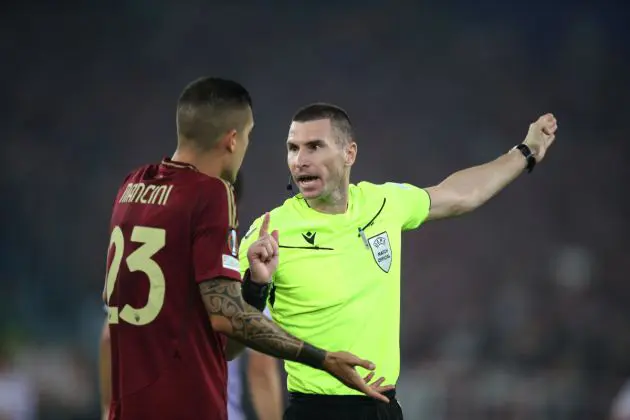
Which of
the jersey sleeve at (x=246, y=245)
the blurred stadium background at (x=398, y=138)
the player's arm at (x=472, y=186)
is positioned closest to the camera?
the jersey sleeve at (x=246, y=245)

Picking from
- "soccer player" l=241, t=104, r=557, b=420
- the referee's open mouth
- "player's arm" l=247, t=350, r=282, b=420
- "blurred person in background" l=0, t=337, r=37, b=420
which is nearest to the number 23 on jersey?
"soccer player" l=241, t=104, r=557, b=420

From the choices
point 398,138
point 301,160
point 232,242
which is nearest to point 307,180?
point 301,160

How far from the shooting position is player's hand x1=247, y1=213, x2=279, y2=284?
12.7 ft

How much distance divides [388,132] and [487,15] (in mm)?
3149

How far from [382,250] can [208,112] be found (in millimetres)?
1432

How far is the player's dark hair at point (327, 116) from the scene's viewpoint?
186 inches

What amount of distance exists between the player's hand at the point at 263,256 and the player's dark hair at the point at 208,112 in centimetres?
53

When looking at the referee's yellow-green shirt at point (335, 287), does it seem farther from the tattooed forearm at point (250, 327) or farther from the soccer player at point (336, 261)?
the tattooed forearm at point (250, 327)

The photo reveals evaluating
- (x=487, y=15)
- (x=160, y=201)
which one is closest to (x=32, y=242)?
(x=487, y=15)

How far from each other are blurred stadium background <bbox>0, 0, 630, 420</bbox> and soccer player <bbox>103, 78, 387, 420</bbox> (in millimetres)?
8522

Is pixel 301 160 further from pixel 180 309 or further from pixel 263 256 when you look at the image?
pixel 180 309

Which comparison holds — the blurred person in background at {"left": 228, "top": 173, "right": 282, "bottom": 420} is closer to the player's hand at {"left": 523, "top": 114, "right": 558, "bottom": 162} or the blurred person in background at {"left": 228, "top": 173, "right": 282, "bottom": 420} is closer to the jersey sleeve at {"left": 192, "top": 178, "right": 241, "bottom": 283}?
the player's hand at {"left": 523, "top": 114, "right": 558, "bottom": 162}

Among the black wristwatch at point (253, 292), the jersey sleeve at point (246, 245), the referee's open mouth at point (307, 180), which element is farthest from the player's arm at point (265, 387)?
the black wristwatch at point (253, 292)

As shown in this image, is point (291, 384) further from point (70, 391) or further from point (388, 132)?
point (388, 132)
